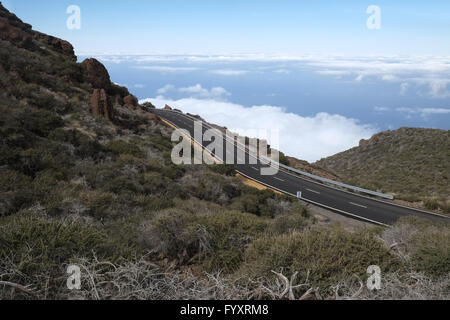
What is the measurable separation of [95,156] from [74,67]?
60.3ft

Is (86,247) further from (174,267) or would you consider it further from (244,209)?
(244,209)

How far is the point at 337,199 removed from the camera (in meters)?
19.1

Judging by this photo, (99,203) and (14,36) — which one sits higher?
(14,36)

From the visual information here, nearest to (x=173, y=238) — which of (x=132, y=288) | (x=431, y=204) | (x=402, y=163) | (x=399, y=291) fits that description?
(x=132, y=288)

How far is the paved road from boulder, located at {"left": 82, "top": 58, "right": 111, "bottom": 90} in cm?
1637

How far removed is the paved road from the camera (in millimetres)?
16047

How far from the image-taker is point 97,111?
20703 millimetres

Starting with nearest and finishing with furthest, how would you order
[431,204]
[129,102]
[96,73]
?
1. [431,204]
2. [96,73]
3. [129,102]

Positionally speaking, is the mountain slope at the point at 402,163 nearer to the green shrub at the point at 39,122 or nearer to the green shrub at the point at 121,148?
the green shrub at the point at 121,148

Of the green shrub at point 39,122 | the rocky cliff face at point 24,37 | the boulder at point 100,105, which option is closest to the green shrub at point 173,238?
the green shrub at point 39,122

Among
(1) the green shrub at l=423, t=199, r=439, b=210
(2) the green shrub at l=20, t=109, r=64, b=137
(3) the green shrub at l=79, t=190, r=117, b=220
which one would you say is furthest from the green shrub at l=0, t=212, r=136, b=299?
(1) the green shrub at l=423, t=199, r=439, b=210

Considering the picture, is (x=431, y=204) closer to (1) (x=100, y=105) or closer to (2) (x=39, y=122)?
(2) (x=39, y=122)

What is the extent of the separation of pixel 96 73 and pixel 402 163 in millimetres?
38846
